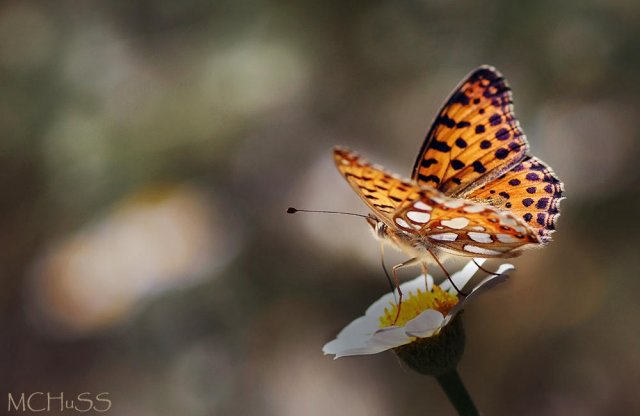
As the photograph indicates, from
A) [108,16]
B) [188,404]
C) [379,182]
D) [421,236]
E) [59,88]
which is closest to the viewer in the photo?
[379,182]

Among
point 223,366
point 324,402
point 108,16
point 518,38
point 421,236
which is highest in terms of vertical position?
point 108,16

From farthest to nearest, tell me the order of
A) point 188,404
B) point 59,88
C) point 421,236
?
point 59,88 → point 188,404 → point 421,236

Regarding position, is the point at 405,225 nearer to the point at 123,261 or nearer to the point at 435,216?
the point at 435,216

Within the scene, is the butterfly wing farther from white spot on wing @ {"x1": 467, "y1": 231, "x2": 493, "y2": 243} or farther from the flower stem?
the flower stem

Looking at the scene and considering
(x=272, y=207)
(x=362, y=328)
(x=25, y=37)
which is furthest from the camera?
(x=25, y=37)

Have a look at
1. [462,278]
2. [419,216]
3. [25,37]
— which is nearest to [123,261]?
[25,37]

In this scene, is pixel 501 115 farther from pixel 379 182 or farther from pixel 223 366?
pixel 223 366

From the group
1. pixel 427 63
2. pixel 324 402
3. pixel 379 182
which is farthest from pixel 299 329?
pixel 379 182

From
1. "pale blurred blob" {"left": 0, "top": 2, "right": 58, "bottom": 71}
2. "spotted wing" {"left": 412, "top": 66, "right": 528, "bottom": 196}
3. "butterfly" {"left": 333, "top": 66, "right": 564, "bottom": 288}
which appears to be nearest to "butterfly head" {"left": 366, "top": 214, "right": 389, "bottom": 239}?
"butterfly" {"left": 333, "top": 66, "right": 564, "bottom": 288}

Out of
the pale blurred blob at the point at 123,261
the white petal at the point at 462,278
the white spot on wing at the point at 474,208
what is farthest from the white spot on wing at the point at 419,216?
the pale blurred blob at the point at 123,261
